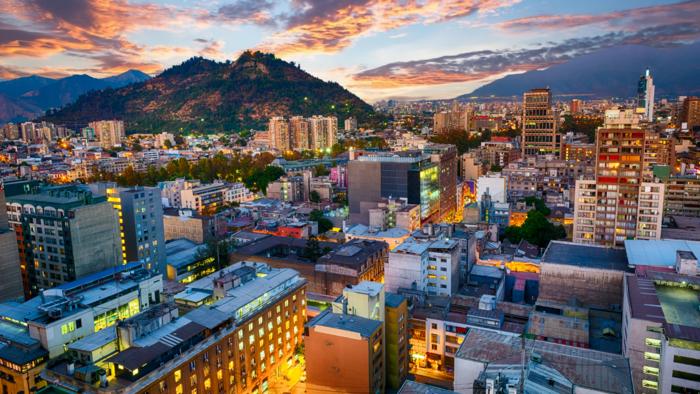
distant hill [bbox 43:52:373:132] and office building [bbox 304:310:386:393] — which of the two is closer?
office building [bbox 304:310:386:393]

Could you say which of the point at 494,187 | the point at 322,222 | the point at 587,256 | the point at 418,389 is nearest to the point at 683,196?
the point at 494,187

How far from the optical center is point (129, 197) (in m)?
32.8

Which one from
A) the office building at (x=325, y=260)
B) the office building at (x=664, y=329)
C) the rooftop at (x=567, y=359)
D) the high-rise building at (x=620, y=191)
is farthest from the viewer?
the high-rise building at (x=620, y=191)

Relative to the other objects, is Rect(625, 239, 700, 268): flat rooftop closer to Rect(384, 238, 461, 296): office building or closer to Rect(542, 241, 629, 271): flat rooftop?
Rect(542, 241, 629, 271): flat rooftop

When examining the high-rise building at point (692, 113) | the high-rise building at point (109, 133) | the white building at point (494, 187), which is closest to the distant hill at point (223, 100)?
the high-rise building at point (109, 133)

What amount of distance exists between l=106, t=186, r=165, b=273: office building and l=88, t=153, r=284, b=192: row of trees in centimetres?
3424

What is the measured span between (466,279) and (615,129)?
55.2ft

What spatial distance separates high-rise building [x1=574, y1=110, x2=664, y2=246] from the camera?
34.1 metres

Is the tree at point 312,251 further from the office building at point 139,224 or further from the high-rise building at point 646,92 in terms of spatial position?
the high-rise building at point 646,92

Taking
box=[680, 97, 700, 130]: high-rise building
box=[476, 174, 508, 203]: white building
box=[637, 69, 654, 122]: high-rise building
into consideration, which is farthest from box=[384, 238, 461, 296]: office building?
box=[637, 69, 654, 122]: high-rise building

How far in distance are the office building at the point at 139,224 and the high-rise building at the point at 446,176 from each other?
31.7 m

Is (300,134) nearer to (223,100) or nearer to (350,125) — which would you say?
(350,125)

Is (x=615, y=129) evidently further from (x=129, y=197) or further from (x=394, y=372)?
(x=129, y=197)

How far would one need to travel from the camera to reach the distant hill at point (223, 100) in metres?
148
